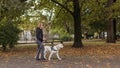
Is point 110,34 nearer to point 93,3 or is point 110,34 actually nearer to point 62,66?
point 93,3

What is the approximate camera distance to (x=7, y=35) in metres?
23.5

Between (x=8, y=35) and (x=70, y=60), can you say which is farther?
(x=8, y=35)

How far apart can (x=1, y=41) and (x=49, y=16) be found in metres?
17.6

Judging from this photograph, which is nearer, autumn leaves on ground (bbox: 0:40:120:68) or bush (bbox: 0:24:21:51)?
autumn leaves on ground (bbox: 0:40:120:68)

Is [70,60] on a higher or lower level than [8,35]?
lower

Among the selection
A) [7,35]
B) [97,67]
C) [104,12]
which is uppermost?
[104,12]

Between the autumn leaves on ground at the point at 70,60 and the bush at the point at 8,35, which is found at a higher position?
the bush at the point at 8,35

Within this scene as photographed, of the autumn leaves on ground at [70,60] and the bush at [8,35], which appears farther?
the bush at [8,35]

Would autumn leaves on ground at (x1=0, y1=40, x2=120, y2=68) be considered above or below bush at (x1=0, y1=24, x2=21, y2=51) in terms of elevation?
below

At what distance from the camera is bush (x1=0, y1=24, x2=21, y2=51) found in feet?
76.7

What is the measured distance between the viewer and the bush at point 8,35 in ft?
76.7

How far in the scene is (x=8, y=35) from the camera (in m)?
23.6

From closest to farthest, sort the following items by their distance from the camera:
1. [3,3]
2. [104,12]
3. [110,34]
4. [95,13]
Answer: [3,3], [104,12], [95,13], [110,34]

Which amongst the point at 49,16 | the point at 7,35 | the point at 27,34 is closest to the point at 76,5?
the point at 7,35
